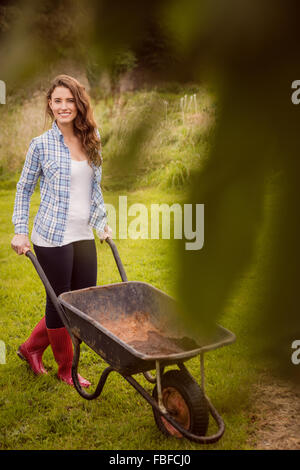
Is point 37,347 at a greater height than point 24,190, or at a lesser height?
lesser

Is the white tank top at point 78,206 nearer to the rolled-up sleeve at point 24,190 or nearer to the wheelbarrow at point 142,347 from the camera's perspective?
the rolled-up sleeve at point 24,190

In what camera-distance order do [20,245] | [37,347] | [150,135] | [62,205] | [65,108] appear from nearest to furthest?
1. [150,135]
2. [65,108]
3. [20,245]
4. [62,205]
5. [37,347]

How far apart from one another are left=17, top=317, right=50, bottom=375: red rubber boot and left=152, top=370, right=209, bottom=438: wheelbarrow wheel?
1.25 metres

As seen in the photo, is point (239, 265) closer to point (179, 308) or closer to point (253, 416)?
point (179, 308)

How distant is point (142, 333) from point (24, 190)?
3.80ft

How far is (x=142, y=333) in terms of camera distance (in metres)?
2.79

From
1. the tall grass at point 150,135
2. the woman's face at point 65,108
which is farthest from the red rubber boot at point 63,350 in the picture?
the tall grass at point 150,135

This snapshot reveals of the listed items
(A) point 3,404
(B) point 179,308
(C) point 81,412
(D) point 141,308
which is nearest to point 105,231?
(D) point 141,308

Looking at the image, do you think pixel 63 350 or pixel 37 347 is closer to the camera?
pixel 63 350

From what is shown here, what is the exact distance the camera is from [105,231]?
3061 millimetres

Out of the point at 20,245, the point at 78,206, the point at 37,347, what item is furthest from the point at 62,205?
the point at 37,347

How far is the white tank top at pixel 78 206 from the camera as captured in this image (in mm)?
2904

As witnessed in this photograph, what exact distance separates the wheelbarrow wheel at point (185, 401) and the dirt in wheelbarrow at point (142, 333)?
0.16 meters

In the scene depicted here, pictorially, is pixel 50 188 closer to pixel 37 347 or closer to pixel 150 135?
pixel 37 347
